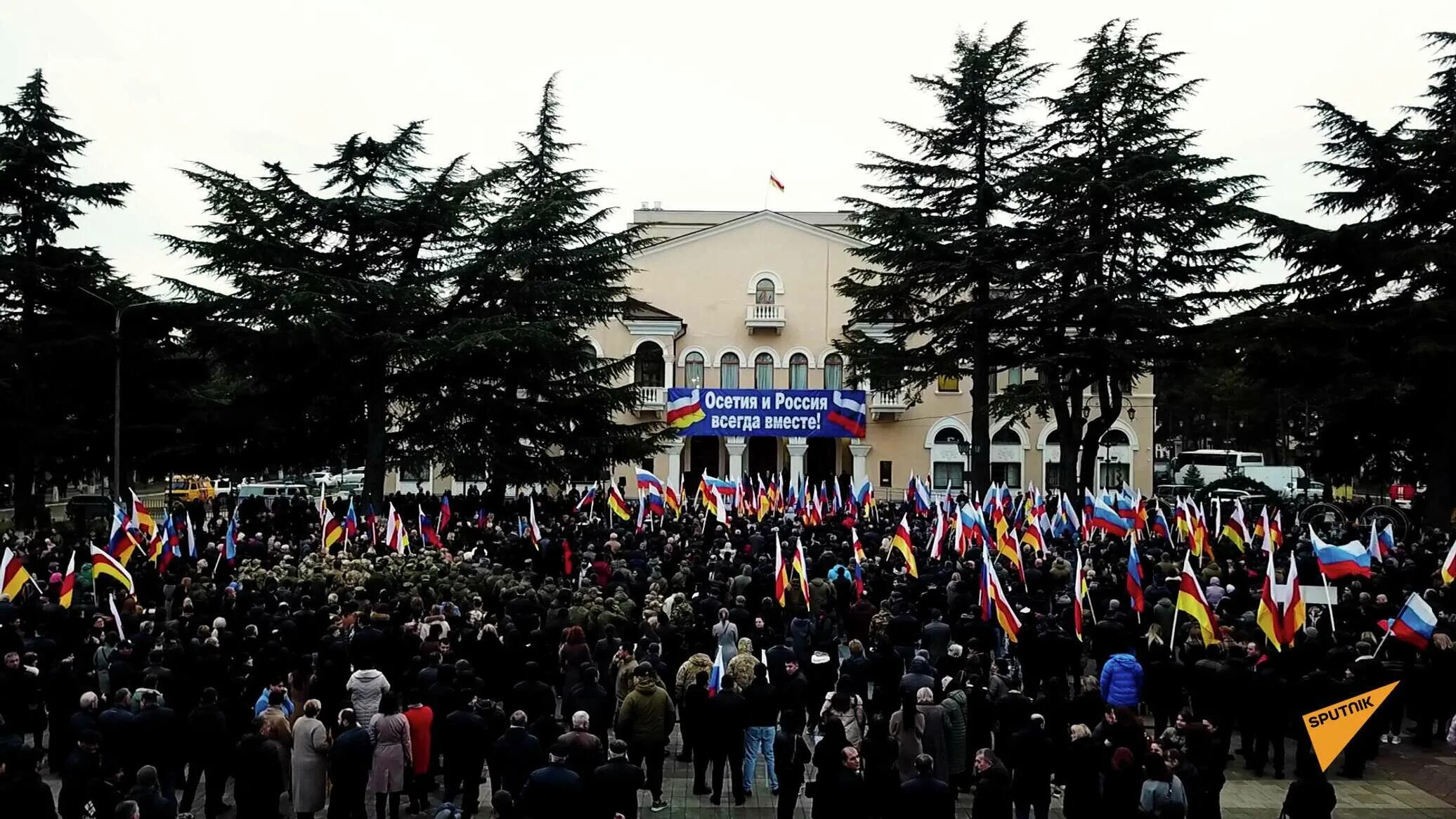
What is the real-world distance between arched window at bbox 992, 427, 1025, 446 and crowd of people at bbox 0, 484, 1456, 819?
27.6m

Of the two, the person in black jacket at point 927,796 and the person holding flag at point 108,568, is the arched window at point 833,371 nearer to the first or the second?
the person holding flag at point 108,568

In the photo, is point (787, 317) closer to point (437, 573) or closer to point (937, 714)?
point (437, 573)

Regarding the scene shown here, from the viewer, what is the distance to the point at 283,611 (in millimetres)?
12445

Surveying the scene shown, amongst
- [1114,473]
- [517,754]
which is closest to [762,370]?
[1114,473]

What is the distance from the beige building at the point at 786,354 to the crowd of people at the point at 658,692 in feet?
91.2

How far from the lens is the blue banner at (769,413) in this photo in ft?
138

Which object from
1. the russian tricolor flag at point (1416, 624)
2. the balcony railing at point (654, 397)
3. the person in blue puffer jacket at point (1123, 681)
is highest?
the balcony railing at point (654, 397)

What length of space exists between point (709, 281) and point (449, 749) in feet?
122

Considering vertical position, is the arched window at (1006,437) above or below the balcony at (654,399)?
below

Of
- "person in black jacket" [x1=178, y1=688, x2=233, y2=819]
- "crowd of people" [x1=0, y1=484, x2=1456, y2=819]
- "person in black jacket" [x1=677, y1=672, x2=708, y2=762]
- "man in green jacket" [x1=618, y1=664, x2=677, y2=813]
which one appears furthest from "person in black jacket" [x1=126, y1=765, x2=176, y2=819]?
"person in black jacket" [x1=677, y1=672, x2=708, y2=762]

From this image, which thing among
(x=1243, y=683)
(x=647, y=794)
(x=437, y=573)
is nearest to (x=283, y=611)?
(x=437, y=573)

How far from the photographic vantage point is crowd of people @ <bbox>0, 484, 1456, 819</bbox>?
26.3ft

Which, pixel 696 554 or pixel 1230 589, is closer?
pixel 1230 589

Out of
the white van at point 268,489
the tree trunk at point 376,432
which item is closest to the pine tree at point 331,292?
the tree trunk at point 376,432
